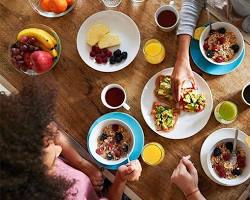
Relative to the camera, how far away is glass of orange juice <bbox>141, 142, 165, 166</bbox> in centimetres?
155

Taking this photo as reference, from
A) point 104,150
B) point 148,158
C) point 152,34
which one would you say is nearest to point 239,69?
point 152,34

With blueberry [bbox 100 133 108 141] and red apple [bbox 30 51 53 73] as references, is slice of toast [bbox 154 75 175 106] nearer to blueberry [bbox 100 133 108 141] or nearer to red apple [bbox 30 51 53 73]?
blueberry [bbox 100 133 108 141]

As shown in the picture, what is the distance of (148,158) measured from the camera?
1.55 meters

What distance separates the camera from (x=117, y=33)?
169 cm

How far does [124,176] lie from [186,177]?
7.8 inches

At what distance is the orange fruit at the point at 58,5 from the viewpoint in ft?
5.45

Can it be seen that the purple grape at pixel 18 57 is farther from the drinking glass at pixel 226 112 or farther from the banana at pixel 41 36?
the drinking glass at pixel 226 112

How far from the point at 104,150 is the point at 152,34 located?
0.44m

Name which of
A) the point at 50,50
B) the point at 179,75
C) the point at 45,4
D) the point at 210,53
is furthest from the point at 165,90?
the point at 45,4

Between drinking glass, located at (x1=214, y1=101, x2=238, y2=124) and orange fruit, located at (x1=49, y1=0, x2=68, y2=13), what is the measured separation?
2.12 feet

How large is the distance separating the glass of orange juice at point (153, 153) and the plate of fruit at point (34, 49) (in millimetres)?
447

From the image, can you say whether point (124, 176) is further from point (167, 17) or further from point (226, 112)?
point (167, 17)

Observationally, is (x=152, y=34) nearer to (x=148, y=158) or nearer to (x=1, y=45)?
(x=148, y=158)

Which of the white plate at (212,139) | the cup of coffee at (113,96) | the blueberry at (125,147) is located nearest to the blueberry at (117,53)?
the cup of coffee at (113,96)
